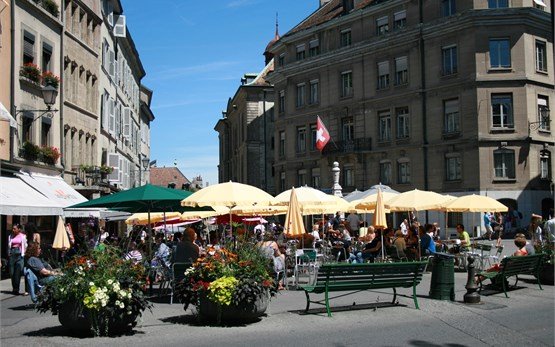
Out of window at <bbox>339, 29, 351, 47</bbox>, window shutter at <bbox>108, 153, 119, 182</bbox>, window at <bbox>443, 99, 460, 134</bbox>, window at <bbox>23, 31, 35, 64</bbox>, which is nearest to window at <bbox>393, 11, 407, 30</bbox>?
window at <bbox>339, 29, 351, 47</bbox>

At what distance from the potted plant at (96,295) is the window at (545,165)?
35093 mm

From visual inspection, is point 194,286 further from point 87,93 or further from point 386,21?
point 386,21

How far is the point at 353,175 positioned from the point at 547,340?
38143 mm

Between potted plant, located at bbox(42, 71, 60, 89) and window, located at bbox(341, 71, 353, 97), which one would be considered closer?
potted plant, located at bbox(42, 71, 60, 89)

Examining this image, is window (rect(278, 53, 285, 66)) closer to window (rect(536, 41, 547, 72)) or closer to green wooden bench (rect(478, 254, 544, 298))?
window (rect(536, 41, 547, 72))

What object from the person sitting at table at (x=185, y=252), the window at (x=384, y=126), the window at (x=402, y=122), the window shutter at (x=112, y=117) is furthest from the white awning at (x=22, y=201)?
the window at (x=384, y=126)

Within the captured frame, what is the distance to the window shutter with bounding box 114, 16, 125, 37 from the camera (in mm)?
39281

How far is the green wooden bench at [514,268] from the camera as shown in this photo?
13195 mm

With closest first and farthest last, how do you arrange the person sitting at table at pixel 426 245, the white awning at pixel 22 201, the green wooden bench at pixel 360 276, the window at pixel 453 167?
1. the green wooden bench at pixel 360 276
2. the white awning at pixel 22 201
3. the person sitting at table at pixel 426 245
4. the window at pixel 453 167

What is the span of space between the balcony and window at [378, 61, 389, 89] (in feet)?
12.2

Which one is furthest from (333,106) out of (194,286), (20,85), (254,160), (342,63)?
(194,286)

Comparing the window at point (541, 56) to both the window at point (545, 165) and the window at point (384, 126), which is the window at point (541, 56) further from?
the window at point (384, 126)

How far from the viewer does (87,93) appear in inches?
1235

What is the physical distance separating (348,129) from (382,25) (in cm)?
758
